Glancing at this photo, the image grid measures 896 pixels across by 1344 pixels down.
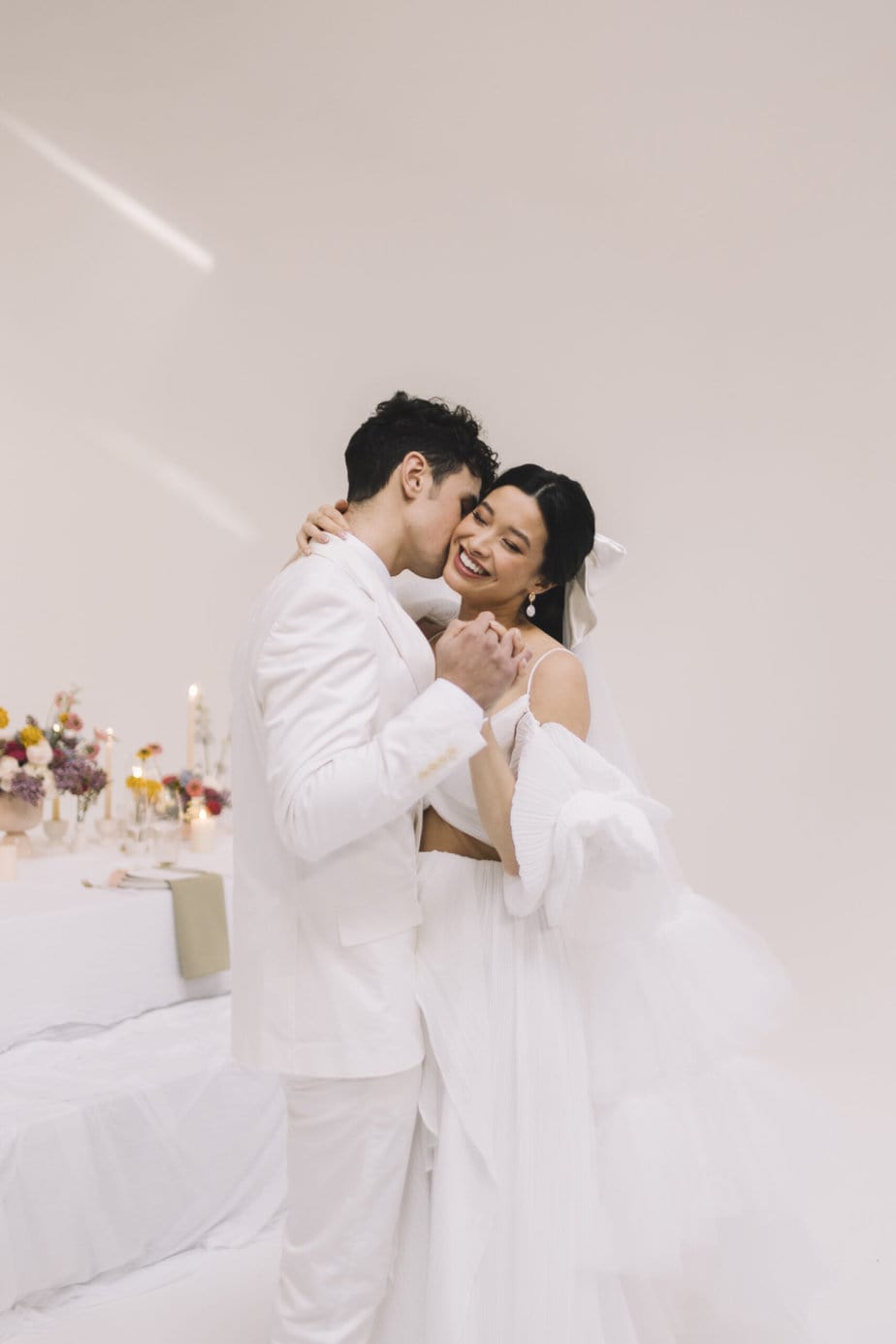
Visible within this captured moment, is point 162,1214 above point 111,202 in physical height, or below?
below

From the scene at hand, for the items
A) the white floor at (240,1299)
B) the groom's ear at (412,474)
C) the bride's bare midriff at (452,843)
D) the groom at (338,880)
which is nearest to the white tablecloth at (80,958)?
the white floor at (240,1299)

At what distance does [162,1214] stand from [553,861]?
5.11ft

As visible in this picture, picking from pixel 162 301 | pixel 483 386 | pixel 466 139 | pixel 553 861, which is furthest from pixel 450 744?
pixel 162 301

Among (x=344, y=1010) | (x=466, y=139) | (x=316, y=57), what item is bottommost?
(x=344, y=1010)

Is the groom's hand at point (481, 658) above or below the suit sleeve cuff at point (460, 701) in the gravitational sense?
above

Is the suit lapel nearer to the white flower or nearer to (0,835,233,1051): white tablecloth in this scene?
(0,835,233,1051): white tablecloth

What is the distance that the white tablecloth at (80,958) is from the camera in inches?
114

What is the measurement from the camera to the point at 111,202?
5910mm

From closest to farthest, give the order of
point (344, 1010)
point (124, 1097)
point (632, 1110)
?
point (344, 1010) → point (632, 1110) → point (124, 1097)

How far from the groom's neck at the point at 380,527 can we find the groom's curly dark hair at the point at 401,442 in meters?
0.02

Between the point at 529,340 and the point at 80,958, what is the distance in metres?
3.25

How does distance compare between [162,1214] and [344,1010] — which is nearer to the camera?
[344,1010]

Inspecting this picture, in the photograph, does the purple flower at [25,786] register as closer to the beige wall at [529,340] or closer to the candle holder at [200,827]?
the candle holder at [200,827]

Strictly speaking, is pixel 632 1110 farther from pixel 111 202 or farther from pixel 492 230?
pixel 111 202
